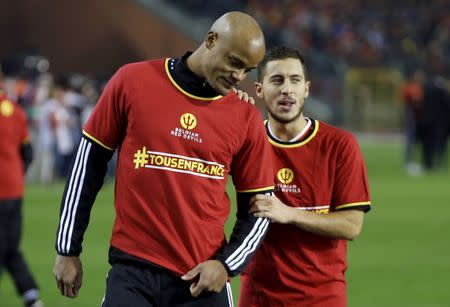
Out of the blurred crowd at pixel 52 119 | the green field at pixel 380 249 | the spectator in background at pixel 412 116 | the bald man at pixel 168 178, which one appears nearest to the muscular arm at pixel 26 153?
the green field at pixel 380 249

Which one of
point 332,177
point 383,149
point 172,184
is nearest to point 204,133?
point 172,184

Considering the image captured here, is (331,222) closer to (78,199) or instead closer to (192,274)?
(192,274)

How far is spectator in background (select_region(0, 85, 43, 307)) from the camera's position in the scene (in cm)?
1142

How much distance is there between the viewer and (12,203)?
11484 millimetres

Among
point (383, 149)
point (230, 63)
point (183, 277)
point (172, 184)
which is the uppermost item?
point (383, 149)

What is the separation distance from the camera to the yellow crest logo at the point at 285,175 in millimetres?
6598

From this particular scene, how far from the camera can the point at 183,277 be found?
5.68m

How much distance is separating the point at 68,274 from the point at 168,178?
655mm

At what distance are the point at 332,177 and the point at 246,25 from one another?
1362 millimetres

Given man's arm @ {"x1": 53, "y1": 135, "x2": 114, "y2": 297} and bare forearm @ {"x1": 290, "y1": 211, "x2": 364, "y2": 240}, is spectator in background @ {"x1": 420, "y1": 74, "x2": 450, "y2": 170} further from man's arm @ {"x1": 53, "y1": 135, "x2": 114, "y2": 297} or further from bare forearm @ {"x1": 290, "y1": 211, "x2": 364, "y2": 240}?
man's arm @ {"x1": 53, "y1": 135, "x2": 114, "y2": 297}

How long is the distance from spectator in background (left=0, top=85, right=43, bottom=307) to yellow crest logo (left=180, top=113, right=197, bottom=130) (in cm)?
594

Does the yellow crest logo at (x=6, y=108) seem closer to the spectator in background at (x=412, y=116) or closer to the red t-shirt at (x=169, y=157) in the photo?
the red t-shirt at (x=169, y=157)

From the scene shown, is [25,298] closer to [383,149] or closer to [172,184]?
[172,184]

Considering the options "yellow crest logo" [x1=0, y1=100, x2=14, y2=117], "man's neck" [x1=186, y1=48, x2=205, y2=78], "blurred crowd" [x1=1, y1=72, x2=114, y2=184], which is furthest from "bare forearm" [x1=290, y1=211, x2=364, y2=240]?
"blurred crowd" [x1=1, y1=72, x2=114, y2=184]
